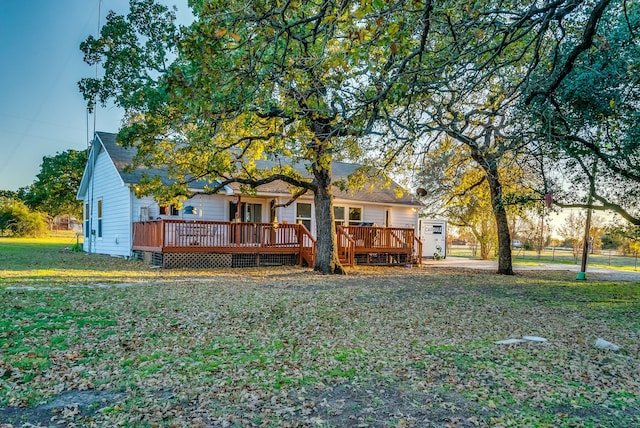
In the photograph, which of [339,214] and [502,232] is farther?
[339,214]

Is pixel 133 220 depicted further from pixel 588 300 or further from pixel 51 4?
pixel 588 300

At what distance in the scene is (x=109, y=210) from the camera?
59.3ft

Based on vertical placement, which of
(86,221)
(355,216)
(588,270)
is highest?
(355,216)

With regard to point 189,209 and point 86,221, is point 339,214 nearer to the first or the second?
point 189,209

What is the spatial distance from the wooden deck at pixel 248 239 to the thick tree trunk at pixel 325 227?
2154mm

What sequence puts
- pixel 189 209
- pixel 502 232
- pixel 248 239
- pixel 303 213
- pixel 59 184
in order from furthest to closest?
pixel 59 184 < pixel 303 213 < pixel 189 209 < pixel 502 232 < pixel 248 239

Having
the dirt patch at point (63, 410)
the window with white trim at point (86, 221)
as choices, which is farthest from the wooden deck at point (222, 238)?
the dirt patch at point (63, 410)

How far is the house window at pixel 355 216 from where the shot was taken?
20219 mm

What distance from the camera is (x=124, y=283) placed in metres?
9.91

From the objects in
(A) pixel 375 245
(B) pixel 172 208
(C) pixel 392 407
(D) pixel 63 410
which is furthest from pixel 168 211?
(C) pixel 392 407

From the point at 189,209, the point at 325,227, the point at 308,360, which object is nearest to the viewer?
the point at 308,360

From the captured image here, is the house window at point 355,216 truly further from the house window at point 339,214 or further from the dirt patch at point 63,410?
the dirt patch at point 63,410

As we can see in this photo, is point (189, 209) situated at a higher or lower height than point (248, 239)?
higher

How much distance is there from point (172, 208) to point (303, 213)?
17.5ft
